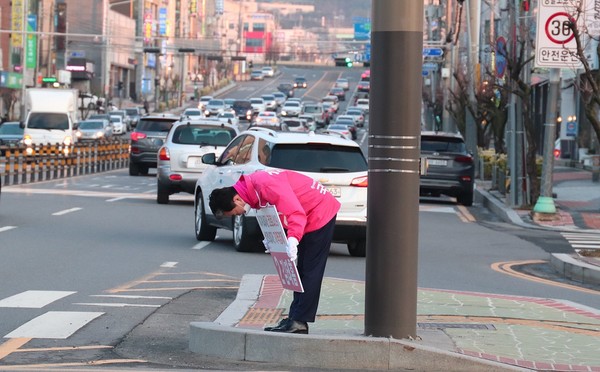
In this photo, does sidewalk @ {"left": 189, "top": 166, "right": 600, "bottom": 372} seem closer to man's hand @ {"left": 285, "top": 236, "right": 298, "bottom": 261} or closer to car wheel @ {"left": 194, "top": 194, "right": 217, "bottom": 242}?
man's hand @ {"left": 285, "top": 236, "right": 298, "bottom": 261}

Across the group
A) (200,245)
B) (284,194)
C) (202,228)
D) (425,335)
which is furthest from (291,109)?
(284,194)

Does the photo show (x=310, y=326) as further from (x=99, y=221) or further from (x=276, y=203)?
(x=99, y=221)

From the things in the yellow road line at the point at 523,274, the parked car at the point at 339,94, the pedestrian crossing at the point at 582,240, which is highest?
the parked car at the point at 339,94

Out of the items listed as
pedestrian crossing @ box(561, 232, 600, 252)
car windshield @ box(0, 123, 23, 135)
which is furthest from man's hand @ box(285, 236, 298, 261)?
car windshield @ box(0, 123, 23, 135)

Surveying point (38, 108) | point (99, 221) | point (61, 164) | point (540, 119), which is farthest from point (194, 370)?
point (540, 119)

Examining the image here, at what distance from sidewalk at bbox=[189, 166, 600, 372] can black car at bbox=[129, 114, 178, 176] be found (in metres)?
27.5

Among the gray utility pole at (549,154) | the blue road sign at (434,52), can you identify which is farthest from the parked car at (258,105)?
the gray utility pole at (549,154)

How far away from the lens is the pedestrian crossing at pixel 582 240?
21.9m

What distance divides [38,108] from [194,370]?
46.6 meters

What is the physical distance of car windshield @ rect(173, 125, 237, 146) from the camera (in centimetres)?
2919

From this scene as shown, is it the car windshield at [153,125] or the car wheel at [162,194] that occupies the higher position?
the car windshield at [153,125]

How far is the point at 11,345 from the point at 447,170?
2398cm

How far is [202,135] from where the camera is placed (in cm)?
2939

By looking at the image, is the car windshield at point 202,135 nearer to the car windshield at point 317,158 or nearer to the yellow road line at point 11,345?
the car windshield at point 317,158
